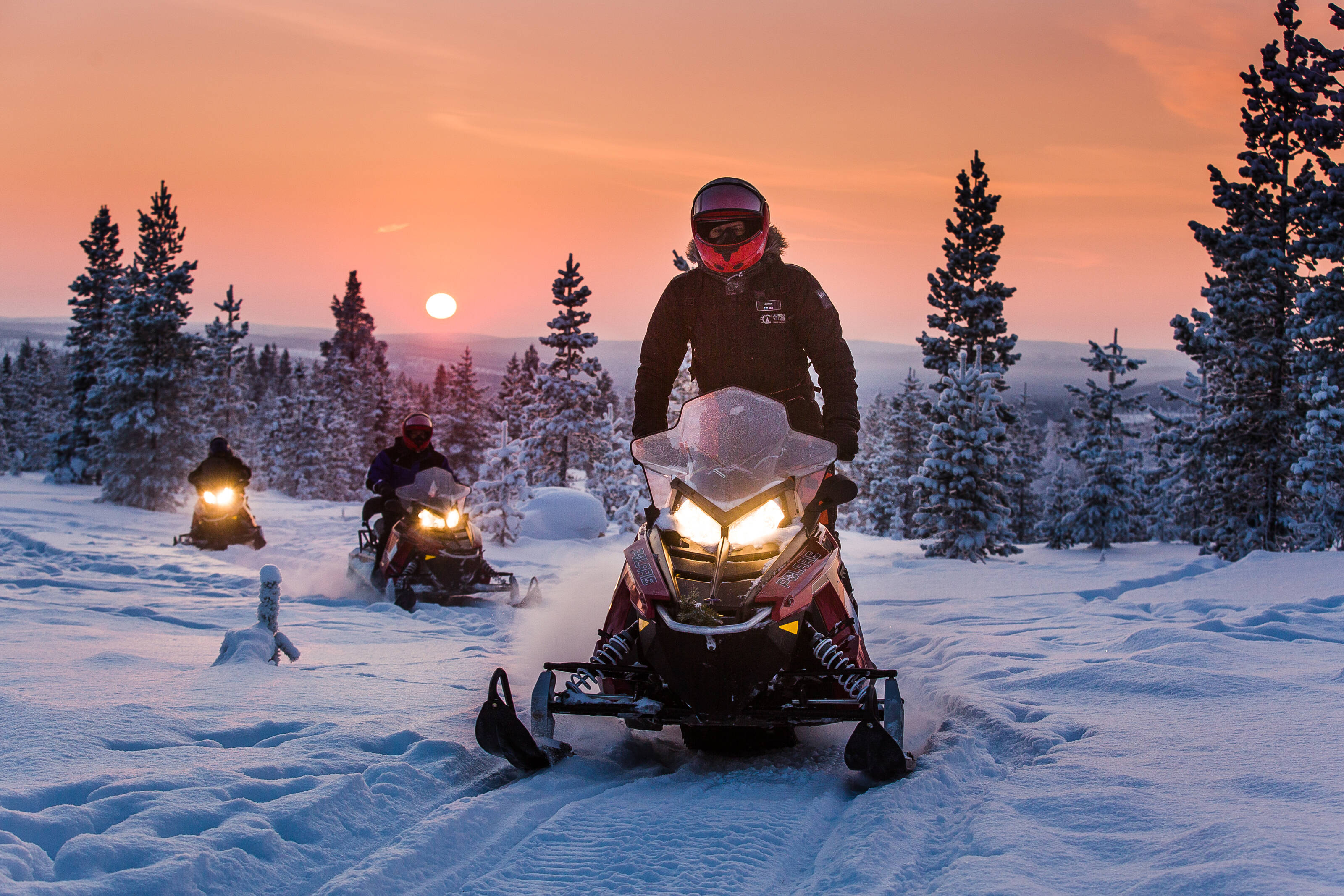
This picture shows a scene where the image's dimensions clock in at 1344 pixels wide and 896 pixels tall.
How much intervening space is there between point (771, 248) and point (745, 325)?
50 centimetres

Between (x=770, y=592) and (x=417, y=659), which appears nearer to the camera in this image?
(x=770, y=592)

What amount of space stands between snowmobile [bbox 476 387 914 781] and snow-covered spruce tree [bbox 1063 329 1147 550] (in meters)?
A: 33.4

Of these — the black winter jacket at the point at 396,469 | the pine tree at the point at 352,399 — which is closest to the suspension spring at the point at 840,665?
the black winter jacket at the point at 396,469

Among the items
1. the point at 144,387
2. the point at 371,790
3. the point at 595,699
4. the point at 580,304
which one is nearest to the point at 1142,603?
the point at 595,699

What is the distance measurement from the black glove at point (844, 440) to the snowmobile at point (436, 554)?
6.69m

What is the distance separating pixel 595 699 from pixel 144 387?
1251 inches

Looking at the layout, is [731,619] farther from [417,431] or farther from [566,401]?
[566,401]

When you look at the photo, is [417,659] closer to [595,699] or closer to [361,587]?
[595,699]

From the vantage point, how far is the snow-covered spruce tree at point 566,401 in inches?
1315

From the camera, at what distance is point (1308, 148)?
20.9 metres

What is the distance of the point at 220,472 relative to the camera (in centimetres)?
1705

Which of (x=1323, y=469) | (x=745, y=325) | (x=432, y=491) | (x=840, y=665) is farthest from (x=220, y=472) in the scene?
(x=1323, y=469)

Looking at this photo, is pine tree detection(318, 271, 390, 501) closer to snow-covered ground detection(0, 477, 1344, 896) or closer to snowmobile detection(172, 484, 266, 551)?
snowmobile detection(172, 484, 266, 551)

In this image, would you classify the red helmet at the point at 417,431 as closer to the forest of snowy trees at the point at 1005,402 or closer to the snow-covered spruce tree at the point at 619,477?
the forest of snowy trees at the point at 1005,402
